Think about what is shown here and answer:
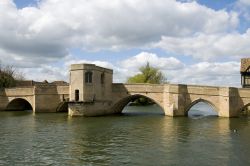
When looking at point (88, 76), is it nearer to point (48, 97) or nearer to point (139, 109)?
point (48, 97)

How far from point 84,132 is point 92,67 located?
14.3 meters

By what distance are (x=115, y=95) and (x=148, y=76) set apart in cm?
2315

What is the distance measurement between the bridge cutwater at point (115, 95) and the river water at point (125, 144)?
277 inches

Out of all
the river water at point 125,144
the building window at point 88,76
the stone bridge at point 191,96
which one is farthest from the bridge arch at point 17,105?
the river water at point 125,144

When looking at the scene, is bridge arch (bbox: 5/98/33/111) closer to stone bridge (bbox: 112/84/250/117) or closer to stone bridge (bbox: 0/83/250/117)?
stone bridge (bbox: 0/83/250/117)

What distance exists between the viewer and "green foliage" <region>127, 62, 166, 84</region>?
66125 mm

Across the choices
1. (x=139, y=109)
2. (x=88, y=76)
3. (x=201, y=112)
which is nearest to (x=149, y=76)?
(x=139, y=109)

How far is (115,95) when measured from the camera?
44.3 meters

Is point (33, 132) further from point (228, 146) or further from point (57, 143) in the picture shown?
point (228, 146)

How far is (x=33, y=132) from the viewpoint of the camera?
90.6 ft

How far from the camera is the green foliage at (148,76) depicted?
66125mm

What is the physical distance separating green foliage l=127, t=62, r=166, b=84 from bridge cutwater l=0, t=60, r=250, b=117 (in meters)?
20.0

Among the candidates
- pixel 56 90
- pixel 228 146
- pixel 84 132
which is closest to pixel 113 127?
pixel 84 132

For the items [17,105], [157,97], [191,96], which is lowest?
[17,105]
